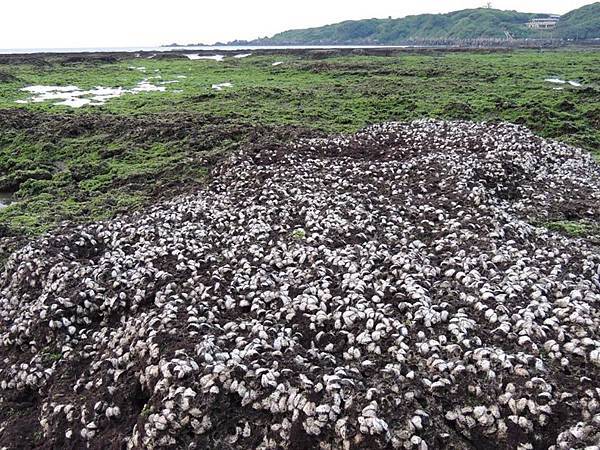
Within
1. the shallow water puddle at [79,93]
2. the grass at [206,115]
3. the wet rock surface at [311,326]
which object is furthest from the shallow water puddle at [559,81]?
the shallow water puddle at [79,93]

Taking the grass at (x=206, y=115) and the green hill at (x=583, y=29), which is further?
the green hill at (x=583, y=29)

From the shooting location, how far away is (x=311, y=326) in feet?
34.9

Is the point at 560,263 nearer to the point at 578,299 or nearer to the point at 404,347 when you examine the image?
the point at 578,299

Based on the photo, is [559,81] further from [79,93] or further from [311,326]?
[311,326]

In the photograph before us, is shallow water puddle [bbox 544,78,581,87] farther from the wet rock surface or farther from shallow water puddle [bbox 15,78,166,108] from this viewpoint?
shallow water puddle [bbox 15,78,166,108]

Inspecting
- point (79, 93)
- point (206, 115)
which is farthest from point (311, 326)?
point (79, 93)

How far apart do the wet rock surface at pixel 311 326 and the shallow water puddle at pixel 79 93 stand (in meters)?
35.0

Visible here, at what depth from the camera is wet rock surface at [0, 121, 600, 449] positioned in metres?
8.15

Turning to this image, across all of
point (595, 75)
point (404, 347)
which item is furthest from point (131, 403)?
point (595, 75)

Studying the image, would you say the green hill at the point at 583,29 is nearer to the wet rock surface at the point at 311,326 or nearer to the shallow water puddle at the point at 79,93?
the shallow water puddle at the point at 79,93

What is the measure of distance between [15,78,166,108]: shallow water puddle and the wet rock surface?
34974 mm

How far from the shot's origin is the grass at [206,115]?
24.2 metres

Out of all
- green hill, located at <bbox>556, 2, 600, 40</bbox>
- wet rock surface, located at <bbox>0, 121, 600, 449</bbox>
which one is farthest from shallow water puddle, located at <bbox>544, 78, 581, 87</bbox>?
green hill, located at <bbox>556, 2, 600, 40</bbox>

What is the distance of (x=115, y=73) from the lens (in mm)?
75000
